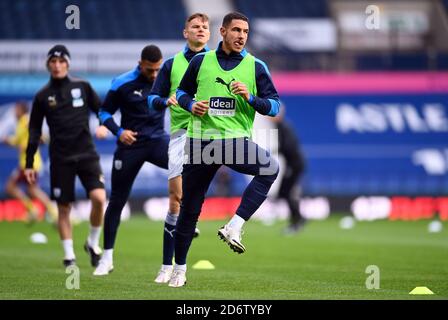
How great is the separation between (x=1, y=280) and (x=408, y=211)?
56.3 feet

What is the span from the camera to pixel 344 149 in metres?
28.2

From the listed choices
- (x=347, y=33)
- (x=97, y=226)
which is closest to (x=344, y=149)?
(x=347, y=33)

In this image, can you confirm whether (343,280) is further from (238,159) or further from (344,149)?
(344,149)

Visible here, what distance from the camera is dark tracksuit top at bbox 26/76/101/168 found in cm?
1280

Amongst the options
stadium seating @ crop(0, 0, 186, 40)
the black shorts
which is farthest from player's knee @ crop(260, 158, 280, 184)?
stadium seating @ crop(0, 0, 186, 40)

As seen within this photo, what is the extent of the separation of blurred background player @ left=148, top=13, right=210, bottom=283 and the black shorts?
1.71 m

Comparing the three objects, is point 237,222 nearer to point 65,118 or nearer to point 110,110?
point 110,110

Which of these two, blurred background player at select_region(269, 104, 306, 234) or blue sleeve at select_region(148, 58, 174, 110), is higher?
blurred background player at select_region(269, 104, 306, 234)

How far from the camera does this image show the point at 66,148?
41.9 ft

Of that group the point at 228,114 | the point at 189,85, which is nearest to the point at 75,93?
the point at 189,85

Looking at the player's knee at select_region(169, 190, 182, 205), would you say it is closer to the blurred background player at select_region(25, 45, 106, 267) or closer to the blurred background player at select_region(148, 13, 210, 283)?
the blurred background player at select_region(148, 13, 210, 283)

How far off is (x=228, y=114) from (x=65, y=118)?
11.2ft

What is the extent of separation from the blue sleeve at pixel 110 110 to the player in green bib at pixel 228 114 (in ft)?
6.42

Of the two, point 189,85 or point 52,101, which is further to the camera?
point 52,101
